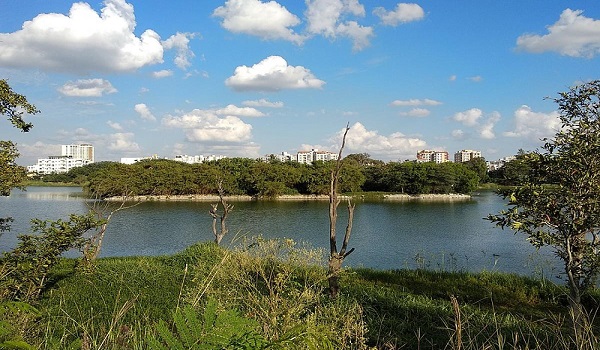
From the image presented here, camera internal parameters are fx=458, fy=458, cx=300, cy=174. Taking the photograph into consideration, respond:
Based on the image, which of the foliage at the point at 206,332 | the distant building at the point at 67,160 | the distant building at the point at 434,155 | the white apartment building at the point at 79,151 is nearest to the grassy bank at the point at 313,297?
the foliage at the point at 206,332

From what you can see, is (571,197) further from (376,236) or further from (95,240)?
(376,236)

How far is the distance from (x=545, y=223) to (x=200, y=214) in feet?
91.5

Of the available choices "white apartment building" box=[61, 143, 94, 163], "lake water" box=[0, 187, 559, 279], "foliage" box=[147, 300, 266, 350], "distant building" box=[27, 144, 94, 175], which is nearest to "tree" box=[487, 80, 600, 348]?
"foliage" box=[147, 300, 266, 350]

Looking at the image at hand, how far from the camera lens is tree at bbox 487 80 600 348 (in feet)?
15.5

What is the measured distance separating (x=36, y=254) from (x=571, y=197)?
5.63 meters

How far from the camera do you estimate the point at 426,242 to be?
65.6 ft

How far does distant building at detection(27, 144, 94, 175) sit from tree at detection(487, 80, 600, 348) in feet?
376

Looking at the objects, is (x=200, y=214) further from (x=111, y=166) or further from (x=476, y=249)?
(x=111, y=166)

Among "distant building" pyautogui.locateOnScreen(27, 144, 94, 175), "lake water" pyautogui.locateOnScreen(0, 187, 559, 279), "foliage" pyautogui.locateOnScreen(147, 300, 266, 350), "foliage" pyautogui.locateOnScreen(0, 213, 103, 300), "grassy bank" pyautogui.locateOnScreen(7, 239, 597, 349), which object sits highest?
"distant building" pyautogui.locateOnScreen(27, 144, 94, 175)

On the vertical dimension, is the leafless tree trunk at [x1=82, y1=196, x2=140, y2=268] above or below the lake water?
above

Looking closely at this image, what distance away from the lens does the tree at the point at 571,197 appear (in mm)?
4734

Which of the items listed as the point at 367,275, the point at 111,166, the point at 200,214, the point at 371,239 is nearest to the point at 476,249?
the point at 371,239

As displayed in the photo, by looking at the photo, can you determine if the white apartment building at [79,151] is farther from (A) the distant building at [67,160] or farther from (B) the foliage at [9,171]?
(B) the foliage at [9,171]

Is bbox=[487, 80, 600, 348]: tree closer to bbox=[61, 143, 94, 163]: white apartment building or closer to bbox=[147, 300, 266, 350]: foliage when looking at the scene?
bbox=[147, 300, 266, 350]: foliage
